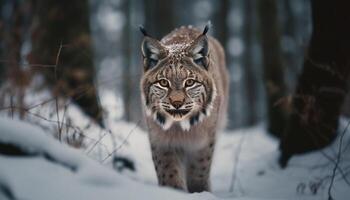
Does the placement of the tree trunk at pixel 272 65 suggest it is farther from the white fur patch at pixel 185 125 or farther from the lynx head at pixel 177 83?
the white fur patch at pixel 185 125

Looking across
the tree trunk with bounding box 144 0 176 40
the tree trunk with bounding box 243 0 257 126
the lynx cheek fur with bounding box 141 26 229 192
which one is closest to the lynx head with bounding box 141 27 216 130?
the lynx cheek fur with bounding box 141 26 229 192

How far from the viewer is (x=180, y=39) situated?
18.9 feet

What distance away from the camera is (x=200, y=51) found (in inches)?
194

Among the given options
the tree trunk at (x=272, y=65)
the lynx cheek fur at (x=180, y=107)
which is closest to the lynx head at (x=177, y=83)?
the lynx cheek fur at (x=180, y=107)

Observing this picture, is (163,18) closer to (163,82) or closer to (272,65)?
(272,65)

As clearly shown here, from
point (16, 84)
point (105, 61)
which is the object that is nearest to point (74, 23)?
point (16, 84)

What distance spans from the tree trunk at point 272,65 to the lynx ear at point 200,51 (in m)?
4.01

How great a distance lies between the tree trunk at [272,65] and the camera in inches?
351

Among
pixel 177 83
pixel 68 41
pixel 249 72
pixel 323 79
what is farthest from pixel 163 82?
pixel 249 72

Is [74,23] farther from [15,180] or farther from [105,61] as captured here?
[105,61]

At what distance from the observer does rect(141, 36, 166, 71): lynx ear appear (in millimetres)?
4820

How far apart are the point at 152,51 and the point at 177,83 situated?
1.77ft

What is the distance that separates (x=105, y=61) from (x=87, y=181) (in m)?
27.7

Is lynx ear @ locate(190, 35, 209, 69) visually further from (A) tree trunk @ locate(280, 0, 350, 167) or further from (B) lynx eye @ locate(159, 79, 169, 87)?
(A) tree trunk @ locate(280, 0, 350, 167)
